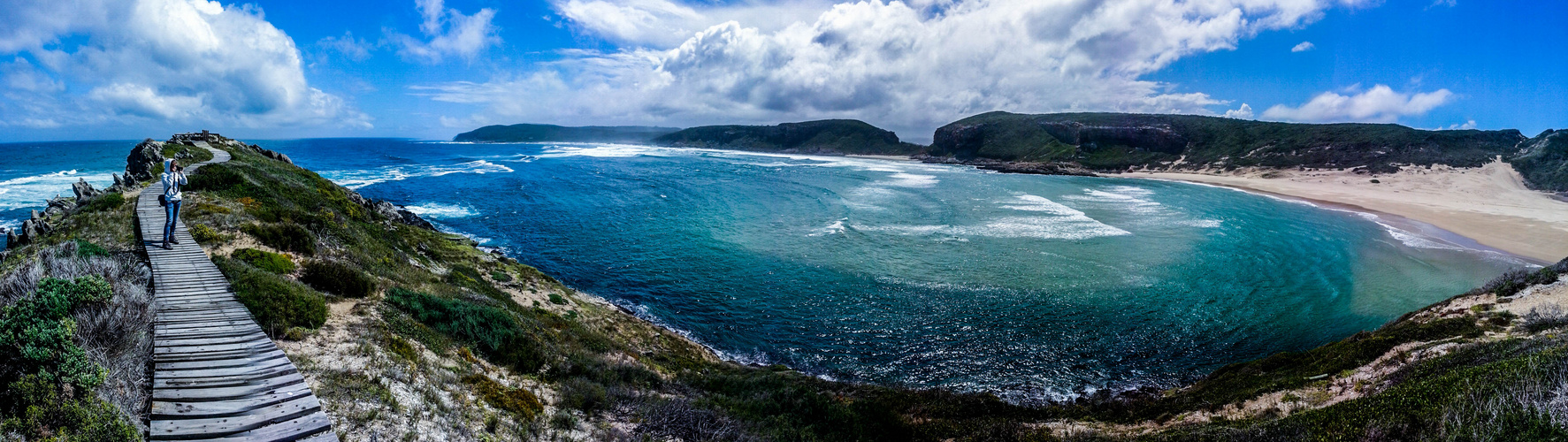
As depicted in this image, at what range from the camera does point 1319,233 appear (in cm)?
3616

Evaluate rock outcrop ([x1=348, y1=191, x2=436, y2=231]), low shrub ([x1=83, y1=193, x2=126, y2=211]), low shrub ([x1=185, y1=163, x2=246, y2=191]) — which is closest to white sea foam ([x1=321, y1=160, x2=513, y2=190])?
rock outcrop ([x1=348, y1=191, x2=436, y2=231])

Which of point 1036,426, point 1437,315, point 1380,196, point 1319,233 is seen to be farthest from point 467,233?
point 1380,196

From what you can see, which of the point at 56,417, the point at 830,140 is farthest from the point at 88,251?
the point at 830,140

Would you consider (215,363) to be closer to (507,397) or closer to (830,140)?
(507,397)

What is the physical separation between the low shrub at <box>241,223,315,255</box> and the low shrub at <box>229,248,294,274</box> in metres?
1.82

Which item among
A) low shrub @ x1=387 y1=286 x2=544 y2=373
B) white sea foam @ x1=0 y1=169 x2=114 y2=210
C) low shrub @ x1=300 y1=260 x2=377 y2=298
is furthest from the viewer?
white sea foam @ x1=0 y1=169 x2=114 y2=210

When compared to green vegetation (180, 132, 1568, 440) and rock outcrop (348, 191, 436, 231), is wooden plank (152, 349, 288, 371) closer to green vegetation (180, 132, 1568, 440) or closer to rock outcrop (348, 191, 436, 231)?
green vegetation (180, 132, 1568, 440)

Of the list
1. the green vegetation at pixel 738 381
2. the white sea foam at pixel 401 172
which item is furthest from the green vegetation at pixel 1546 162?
the white sea foam at pixel 401 172

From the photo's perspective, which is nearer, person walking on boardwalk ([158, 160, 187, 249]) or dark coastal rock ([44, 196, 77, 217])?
person walking on boardwalk ([158, 160, 187, 249])

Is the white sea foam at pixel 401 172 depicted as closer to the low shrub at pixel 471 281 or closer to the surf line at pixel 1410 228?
the low shrub at pixel 471 281

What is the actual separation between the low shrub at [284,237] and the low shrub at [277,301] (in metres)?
4.38

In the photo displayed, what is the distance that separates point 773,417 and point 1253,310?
69.4 ft

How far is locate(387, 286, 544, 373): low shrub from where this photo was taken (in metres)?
10.1

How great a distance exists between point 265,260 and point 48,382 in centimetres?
846
